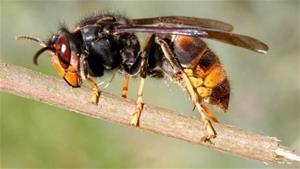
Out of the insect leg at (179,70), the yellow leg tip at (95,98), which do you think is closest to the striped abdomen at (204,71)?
the insect leg at (179,70)

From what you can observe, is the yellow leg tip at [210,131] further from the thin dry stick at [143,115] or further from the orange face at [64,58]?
the orange face at [64,58]

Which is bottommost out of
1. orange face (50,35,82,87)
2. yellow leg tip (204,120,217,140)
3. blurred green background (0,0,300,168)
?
blurred green background (0,0,300,168)

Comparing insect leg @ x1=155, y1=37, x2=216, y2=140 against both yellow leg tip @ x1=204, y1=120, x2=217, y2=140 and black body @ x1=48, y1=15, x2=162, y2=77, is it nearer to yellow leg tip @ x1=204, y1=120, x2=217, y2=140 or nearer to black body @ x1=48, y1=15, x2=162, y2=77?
black body @ x1=48, y1=15, x2=162, y2=77

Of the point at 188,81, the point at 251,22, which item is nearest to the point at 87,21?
the point at 188,81

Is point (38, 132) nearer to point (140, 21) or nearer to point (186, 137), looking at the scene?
point (140, 21)

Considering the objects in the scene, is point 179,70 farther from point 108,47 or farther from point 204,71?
point 108,47

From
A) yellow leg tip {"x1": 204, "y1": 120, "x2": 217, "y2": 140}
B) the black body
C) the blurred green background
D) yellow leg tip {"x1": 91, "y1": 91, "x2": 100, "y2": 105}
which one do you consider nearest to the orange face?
the black body

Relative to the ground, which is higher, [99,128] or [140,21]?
[140,21]

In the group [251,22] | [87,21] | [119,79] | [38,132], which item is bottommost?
[38,132]
